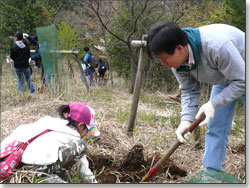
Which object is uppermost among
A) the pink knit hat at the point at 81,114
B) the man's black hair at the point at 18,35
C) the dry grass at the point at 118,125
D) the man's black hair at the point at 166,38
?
the man's black hair at the point at 18,35

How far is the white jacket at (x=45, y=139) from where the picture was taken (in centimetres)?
188

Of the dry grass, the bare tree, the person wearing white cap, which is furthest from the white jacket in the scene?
the bare tree

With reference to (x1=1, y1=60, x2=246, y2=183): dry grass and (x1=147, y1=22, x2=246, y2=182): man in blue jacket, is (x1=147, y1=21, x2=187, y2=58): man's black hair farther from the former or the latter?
(x1=1, y1=60, x2=246, y2=183): dry grass

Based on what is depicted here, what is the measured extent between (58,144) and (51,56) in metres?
4.09

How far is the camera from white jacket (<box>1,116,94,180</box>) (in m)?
1.88

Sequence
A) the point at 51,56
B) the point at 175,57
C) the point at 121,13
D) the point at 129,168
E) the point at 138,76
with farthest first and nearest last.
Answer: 1. the point at 121,13
2. the point at 51,56
3. the point at 138,76
4. the point at 129,168
5. the point at 175,57

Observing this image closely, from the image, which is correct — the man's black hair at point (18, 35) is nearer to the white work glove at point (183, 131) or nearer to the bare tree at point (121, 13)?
the bare tree at point (121, 13)

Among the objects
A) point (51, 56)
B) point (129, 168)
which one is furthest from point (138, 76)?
point (51, 56)

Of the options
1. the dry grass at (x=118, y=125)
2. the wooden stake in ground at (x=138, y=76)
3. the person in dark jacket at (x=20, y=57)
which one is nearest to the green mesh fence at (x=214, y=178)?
the dry grass at (x=118, y=125)

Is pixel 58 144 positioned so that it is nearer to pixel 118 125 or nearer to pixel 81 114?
pixel 81 114

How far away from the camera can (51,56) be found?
18.8 ft

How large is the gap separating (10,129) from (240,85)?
3158mm

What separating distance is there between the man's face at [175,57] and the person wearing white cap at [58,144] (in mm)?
716

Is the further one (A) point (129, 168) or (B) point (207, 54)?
(A) point (129, 168)
